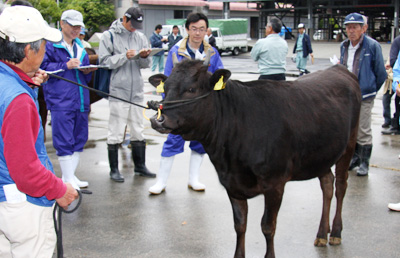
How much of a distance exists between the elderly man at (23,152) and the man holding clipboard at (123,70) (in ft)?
11.0

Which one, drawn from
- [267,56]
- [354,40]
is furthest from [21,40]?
[267,56]

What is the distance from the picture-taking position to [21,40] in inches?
92.8

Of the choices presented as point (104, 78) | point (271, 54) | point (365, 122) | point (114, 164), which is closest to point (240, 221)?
point (114, 164)

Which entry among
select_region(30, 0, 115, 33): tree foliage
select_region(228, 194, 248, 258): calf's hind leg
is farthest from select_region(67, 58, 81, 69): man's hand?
select_region(30, 0, 115, 33): tree foliage

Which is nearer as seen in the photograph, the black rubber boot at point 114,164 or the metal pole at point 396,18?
the black rubber boot at point 114,164

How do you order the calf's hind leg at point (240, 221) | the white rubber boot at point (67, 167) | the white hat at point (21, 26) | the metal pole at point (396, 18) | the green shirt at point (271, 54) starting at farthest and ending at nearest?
the metal pole at point (396, 18) → the green shirt at point (271, 54) → the white rubber boot at point (67, 167) → the calf's hind leg at point (240, 221) → the white hat at point (21, 26)

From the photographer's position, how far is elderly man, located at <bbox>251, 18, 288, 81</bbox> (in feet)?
27.5

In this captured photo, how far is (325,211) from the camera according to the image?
14.5 feet

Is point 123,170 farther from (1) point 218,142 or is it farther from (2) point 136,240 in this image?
(1) point 218,142

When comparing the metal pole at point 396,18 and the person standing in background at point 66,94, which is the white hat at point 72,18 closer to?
the person standing in background at point 66,94

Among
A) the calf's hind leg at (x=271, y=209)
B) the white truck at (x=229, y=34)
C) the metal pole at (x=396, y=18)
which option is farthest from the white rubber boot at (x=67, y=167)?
the metal pole at (x=396, y=18)

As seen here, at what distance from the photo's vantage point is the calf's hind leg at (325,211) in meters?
4.26

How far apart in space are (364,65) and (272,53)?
2437 millimetres

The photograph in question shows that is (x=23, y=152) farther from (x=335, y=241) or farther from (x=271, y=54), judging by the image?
(x=271, y=54)
